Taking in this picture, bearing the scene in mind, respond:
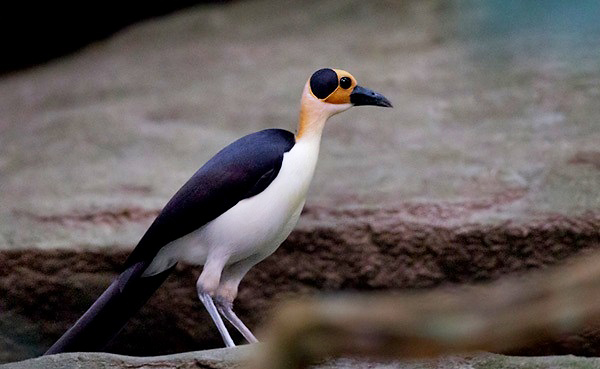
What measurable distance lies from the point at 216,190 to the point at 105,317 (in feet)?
1.49

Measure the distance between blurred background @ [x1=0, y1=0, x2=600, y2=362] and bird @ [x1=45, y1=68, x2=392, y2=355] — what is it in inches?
15.9

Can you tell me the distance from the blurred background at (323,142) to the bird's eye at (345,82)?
0.36 meters

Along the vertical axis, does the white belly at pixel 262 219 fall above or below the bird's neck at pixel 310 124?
below

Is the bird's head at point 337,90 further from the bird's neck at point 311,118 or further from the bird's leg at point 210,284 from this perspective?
the bird's leg at point 210,284

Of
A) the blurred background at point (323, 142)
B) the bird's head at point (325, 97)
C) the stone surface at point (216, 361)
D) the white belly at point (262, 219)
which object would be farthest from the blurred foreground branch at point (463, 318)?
the bird's head at point (325, 97)

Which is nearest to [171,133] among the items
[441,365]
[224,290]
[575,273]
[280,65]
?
[280,65]

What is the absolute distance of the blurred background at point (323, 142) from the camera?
8.38 ft

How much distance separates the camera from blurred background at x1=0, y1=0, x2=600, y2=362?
2.55m

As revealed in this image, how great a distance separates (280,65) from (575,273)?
157 inches

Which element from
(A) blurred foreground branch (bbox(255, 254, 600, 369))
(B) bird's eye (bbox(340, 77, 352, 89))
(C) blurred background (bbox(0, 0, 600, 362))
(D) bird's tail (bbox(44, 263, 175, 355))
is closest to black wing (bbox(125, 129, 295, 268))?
(D) bird's tail (bbox(44, 263, 175, 355))

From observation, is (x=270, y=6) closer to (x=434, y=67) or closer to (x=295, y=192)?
(x=434, y=67)

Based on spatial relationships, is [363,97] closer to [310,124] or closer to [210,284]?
[310,124]

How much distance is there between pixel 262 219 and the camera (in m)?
2.01

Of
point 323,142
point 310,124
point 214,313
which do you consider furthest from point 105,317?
point 323,142
